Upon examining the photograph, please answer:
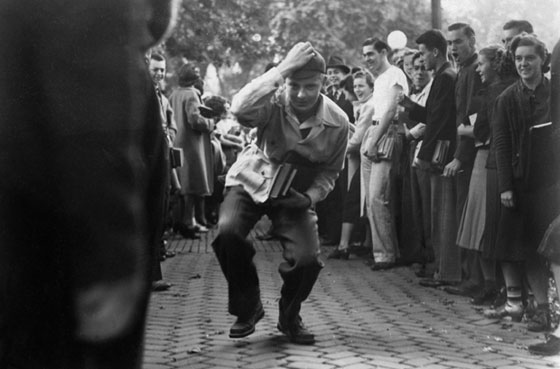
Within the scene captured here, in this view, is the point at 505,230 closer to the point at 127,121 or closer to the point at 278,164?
the point at 278,164

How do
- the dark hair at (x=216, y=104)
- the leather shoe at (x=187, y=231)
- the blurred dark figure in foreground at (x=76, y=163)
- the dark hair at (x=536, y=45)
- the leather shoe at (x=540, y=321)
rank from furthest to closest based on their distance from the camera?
the dark hair at (x=216, y=104) → the leather shoe at (x=187, y=231) → the dark hair at (x=536, y=45) → the leather shoe at (x=540, y=321) → the blurred dark figure in foreground at (x=76, y=163)

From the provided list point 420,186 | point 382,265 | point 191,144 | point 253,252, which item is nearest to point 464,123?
point 420,186

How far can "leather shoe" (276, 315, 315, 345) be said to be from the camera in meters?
5.92

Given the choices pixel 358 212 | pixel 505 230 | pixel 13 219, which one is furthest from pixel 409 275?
pixel 13 219

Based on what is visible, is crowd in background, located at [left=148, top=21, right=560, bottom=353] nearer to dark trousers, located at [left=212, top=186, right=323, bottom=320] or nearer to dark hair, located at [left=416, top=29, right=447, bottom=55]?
dark hair, located at [left=416, top=29, right=447, bottom=55]

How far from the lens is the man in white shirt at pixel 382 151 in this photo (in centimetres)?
995

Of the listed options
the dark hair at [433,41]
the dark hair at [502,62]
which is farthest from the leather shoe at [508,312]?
the dark hair at [433,41]

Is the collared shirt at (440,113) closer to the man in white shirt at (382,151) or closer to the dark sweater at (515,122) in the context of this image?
the man in white shirt at (382,151)

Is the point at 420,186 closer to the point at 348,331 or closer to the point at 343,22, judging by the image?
the point at 348,331

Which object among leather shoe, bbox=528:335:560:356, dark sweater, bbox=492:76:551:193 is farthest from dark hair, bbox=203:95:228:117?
leather shoe, bbox=528:335:560:356

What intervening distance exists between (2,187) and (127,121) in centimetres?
22

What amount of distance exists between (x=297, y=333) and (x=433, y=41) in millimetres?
3827

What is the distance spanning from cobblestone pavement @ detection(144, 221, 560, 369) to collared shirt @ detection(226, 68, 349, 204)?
3.14 ft

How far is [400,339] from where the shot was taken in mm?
6066
